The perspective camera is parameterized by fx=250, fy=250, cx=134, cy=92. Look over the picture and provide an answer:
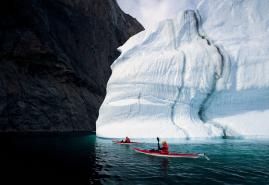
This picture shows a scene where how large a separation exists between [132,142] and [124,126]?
102 inches

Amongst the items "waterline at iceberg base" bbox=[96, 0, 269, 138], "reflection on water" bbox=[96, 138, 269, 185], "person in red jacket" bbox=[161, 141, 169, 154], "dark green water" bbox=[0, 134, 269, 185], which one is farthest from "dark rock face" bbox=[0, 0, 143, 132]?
"person in red jacket" bbox=[161, 141, 169, 154]

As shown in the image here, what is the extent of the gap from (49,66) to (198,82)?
1151 inches

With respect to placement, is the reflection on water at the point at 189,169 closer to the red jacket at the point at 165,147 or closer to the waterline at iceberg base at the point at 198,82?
the red jacket at the point at 165,147

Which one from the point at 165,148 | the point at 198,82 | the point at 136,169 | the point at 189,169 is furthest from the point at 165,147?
the point at 198,82

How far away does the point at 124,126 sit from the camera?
2275 centimetres

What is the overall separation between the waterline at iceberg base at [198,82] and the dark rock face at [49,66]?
1852 centimetres

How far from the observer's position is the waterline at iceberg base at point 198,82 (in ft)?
73.2

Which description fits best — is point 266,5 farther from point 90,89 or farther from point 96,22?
point 96,22

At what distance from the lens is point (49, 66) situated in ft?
145

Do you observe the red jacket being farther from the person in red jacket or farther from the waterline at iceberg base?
the waterline at iceberg base

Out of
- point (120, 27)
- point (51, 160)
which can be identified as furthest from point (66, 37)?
point (51, 160)

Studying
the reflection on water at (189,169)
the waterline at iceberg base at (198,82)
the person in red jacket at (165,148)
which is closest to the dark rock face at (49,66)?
the waterline at iceberg base at (198,82)

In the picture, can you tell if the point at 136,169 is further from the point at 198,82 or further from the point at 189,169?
the point at 198,82

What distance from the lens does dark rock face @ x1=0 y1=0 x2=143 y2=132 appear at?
38.9 metres
